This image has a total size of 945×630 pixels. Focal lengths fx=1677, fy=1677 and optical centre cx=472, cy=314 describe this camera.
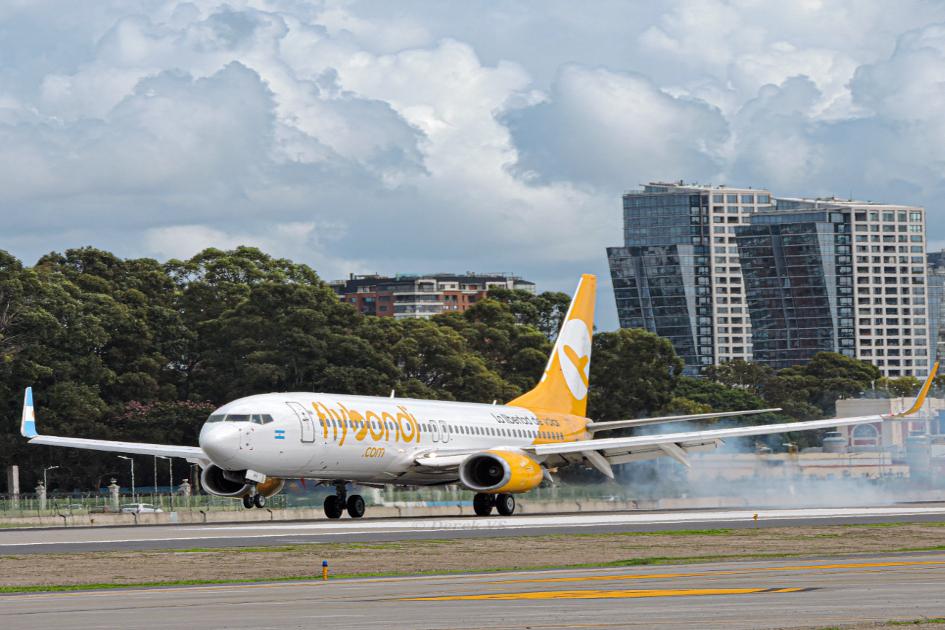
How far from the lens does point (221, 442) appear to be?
45.4 m

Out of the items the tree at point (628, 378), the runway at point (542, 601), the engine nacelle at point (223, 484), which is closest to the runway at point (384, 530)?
the engine nacelle at point (223, 484)

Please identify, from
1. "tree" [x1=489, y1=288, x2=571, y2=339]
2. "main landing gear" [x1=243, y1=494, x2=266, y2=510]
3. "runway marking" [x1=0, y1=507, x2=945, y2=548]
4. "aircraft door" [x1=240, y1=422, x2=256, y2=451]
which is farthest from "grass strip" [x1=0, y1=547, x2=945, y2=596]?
"tree" [x1=489, y1=288, x2=571, y2=339]

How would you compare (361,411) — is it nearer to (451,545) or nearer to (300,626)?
(451,545)

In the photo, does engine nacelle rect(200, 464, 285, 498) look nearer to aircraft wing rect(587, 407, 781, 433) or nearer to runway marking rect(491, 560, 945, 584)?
aircraft wing rect(587, 407, 781, 433)

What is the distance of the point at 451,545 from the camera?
34.6 meters

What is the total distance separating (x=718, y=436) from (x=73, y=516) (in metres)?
21.7

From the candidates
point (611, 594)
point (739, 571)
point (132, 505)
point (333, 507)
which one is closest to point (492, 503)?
point (333, 507)

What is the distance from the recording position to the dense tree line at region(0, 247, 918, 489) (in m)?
94.8

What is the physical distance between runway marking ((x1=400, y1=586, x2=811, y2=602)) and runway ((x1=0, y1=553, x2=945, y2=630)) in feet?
0.06

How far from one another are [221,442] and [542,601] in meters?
25.9

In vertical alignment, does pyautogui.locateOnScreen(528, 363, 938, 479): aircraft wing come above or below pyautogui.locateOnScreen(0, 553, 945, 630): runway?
above

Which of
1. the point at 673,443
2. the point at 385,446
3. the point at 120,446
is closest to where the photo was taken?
the point at 385,446

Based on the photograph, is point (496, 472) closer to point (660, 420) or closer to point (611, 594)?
point (660, 420)

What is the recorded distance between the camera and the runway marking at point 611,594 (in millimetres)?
20984
